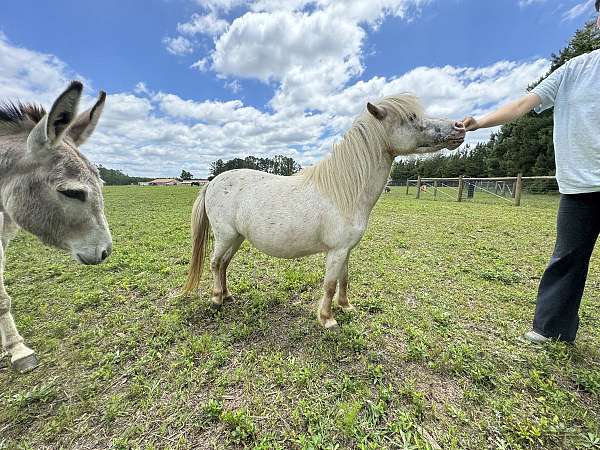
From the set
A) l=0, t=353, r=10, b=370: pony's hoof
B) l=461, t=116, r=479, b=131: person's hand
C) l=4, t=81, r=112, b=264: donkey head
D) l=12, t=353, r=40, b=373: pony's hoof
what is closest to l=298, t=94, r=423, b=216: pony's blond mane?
l=461, t=116, r=479, b=131: person's hand

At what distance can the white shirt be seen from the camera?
1997 mm

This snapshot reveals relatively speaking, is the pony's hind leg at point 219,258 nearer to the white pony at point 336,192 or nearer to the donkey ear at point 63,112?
the white pony at point 336,192

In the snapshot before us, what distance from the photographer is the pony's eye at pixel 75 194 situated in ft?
5.81

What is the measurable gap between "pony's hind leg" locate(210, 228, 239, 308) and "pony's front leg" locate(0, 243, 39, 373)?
1.61 m

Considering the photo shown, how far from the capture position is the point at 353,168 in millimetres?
2629

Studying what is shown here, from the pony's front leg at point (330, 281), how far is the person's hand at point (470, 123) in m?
1.57

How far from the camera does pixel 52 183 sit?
68.8 inches

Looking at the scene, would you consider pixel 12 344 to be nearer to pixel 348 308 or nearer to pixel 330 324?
pixel 330 324

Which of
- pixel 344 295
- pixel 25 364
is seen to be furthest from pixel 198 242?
pixel 344 295

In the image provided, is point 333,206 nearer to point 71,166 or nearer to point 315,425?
point 315,425

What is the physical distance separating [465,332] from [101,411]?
3197 mm

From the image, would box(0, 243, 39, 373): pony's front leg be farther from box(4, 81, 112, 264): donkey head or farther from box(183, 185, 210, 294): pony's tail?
box(183, 185, 210, 294): pony's tail

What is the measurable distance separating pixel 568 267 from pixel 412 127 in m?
1.80

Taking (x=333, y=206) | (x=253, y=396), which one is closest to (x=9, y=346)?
(x=253, y=396)
